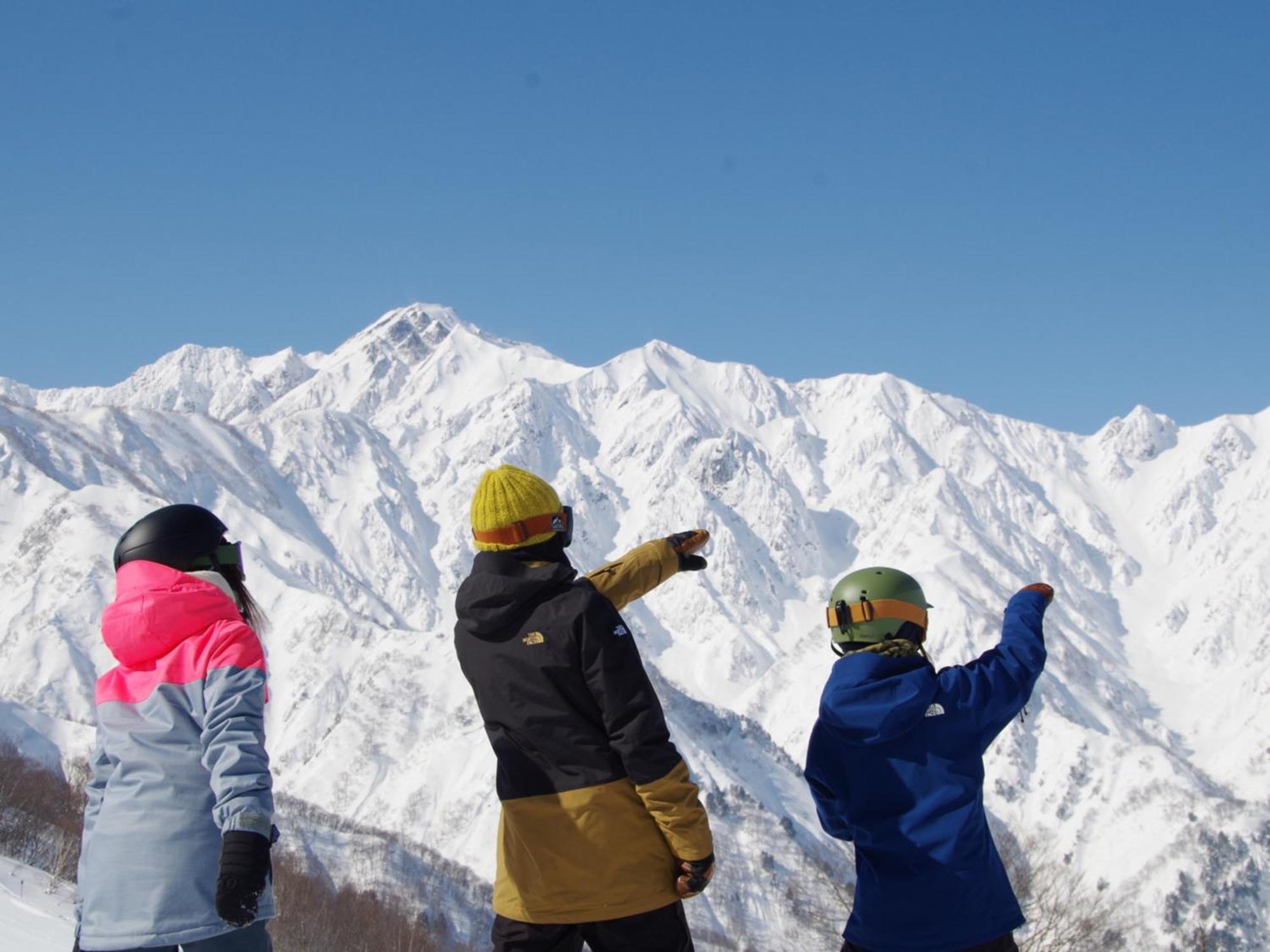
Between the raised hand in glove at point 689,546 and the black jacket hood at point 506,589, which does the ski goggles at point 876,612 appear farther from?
the black jacket hood at point 506,589

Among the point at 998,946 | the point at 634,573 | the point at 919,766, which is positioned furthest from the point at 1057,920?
the point at 634,573

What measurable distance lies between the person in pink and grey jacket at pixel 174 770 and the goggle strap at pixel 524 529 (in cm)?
128

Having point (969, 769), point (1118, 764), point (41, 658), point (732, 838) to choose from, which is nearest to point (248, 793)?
point (969, 769)

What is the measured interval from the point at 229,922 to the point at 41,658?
409 ft

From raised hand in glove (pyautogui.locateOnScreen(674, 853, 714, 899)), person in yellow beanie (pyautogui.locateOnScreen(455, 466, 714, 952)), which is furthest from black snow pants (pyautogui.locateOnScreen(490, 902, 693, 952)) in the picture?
raised hand in glove (pyautogui.locateOnScreen(674, 853, 714, 899))

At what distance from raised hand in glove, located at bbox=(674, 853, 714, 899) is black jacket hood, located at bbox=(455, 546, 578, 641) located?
4.71ft

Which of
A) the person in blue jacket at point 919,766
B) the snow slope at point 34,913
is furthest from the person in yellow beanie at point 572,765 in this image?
the snow slope at point 34,913

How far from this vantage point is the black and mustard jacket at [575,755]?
5305 millimetres

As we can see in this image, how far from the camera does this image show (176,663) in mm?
5293

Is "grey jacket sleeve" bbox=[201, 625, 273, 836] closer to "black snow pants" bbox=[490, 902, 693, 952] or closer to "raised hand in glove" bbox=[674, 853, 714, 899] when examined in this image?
"black snow pants" bbox=[490, 902, 693, 952]

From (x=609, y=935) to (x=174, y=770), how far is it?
2244 millimetres

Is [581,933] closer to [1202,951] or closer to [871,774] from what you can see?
[871,774]

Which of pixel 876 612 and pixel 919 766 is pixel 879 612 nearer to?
pixel 876 612

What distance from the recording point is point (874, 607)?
19.1ft
